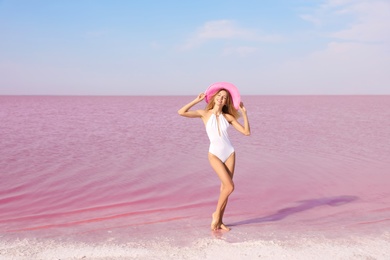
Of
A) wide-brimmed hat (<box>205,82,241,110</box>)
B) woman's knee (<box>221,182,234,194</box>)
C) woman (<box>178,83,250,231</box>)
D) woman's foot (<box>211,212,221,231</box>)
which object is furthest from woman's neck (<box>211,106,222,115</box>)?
woman's foot (<box>211,212,221,231</box>)

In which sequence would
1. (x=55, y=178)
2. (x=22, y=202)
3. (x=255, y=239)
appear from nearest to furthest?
(x=255, y=239)
(x=22, y=202)
(x=55, y=178)

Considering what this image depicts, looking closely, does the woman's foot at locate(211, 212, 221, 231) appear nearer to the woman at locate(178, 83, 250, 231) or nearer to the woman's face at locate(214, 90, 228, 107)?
the woman at locate(178, 83, 250, 231)

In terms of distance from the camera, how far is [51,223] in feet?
20.9

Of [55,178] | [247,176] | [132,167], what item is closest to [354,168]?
[247,176]

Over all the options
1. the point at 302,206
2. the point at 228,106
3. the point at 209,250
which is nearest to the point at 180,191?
the point at 302,206

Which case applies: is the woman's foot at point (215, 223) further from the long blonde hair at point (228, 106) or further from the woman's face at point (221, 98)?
the woman's face at point (221, 98)

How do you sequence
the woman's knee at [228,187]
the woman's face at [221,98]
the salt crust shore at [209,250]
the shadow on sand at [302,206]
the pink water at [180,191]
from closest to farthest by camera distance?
the salt crust shore at [209,250] < the woman's knee at [228,187] < the woman's face at [221,98] < the pink water at [180,191] < the shadow on sand at [302,206]

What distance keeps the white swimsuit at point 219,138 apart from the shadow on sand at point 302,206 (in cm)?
121

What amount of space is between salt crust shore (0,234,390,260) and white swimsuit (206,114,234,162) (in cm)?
108

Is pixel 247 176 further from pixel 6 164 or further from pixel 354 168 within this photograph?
pixel 6 164

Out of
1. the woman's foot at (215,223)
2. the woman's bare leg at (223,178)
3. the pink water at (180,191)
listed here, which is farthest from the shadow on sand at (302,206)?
the woman's bare leg at (223,178)

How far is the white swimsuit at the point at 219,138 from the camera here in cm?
577

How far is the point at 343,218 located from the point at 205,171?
423cm

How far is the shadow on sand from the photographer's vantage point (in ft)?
21.7
